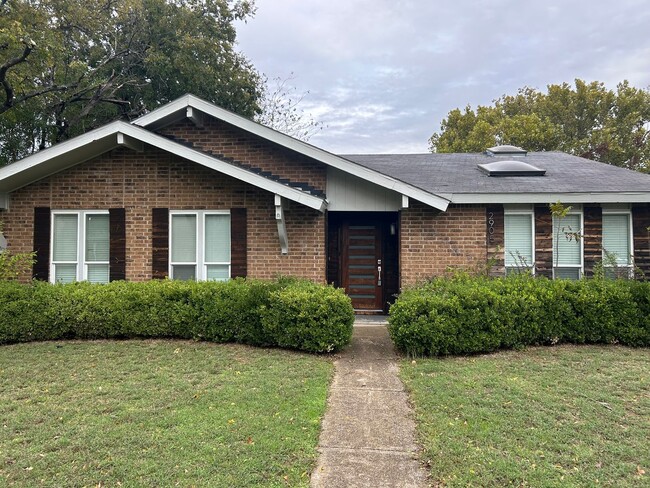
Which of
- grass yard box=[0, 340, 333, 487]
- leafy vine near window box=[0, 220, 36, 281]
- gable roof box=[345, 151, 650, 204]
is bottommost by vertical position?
grass yard box=[0, 340, 333, 487]

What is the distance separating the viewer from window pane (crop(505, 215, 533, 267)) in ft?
31.4

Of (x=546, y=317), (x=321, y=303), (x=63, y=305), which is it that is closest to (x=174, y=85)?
(x=63, y=305)

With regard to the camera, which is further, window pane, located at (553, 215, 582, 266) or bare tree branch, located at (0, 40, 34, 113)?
bare tree branch, located at (0, 40, 34, 113)

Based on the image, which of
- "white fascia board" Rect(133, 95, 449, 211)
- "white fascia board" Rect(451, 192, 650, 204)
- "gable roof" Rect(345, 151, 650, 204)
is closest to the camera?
"white fascia board" Rect(133, 95, 449, 211)

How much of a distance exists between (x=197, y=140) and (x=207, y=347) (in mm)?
5023

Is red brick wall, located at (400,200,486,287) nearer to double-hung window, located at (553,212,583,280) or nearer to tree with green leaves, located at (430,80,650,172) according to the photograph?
double-hung window, located at (553,212,583,280)

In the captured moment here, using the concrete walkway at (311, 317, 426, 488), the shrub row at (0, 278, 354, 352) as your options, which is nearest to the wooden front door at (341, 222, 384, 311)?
the shrub row at (0, 278, 354, 352)

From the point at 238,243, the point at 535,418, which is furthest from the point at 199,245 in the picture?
the point at 535,418

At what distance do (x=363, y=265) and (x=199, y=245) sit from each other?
3.77 m

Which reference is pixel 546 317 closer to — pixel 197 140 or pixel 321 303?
pixel 321 303

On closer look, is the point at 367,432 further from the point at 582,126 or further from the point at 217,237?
the point at 582,126

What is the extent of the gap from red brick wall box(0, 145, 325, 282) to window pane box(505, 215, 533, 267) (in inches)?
153

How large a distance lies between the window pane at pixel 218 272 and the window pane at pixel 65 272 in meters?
2.84

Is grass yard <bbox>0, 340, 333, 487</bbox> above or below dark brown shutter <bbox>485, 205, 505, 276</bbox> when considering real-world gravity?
below
